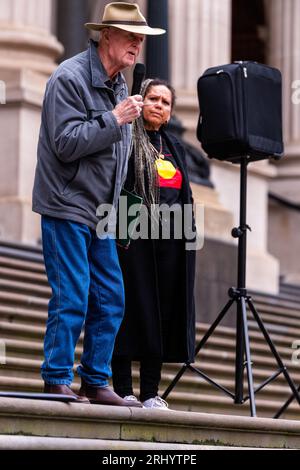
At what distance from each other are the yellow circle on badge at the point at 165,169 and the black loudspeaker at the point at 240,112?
0.58m

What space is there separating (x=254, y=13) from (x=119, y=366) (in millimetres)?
20840

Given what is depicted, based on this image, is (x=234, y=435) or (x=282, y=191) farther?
(x=282, y=191)

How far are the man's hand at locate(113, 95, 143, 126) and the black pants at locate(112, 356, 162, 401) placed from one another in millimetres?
1441

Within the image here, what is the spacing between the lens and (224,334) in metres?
14.5

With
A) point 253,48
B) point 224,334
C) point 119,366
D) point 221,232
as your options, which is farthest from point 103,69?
point 253,48

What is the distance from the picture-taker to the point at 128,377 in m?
8.95

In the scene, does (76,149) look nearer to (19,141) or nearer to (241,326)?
(241,326)

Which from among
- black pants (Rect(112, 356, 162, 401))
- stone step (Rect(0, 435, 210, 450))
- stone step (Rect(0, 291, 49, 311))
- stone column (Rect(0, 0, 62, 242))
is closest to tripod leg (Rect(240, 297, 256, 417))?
black pants (Rect(112, 356, 162, 401))

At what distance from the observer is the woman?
892 centimetres

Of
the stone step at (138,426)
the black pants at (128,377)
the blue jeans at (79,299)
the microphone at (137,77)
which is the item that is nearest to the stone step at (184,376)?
the black pants at (128,377)

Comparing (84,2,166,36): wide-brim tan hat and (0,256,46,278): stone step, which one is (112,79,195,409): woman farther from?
(0,256,46,278): stone step

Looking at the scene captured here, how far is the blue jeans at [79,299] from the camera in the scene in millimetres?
7840
